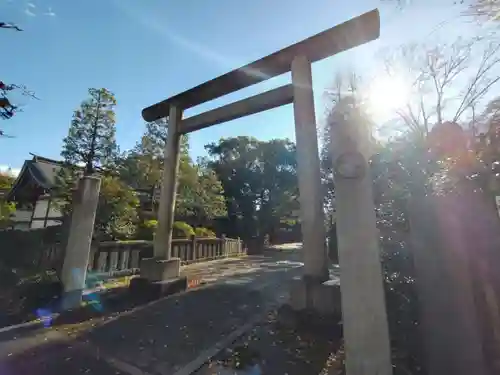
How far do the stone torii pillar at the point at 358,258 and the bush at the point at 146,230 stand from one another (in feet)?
40.5

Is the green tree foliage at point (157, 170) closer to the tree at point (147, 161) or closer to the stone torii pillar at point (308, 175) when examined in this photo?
the tree at point (147, 161)

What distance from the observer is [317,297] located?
4.59m

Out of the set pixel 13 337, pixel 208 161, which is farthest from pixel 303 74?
pixel 208 161

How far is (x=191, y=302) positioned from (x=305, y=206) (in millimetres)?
3434

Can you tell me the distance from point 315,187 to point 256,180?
28800mm

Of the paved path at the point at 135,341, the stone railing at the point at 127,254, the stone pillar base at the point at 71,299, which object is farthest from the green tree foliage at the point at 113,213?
the paved path at the point at 135,341

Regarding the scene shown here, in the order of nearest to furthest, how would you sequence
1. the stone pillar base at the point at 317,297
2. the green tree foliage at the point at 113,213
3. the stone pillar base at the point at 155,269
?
the stone pillar base at the point at 317,297 → the stone pillar base at the point at 155,269 → the green tree foliage at the point at 113,213

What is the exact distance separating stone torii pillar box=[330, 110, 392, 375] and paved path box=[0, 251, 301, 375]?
2.47 m

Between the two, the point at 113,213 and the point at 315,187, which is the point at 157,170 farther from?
the point at 315,187

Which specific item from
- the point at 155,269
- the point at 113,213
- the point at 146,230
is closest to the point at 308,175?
the point at 155,269

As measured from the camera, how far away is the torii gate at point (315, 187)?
6.15 feet

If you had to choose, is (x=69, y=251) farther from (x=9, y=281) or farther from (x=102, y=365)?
(x=102, y=365)

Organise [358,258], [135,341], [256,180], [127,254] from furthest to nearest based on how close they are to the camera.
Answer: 1. [256,180]
2. [127,254]
3. [135,341]
4. [358,258]

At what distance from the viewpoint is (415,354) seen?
256cm
